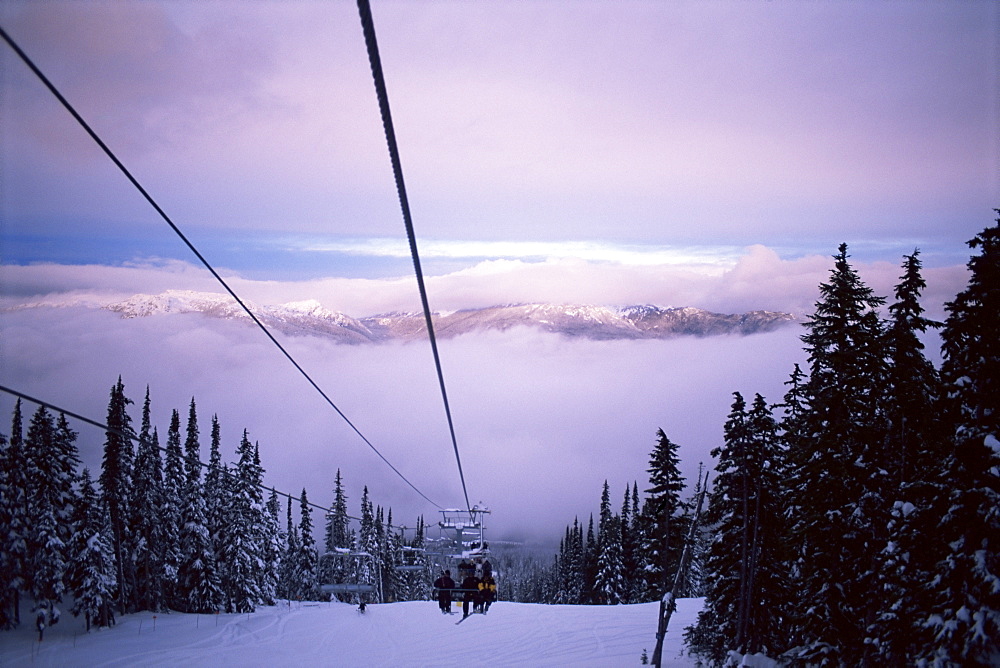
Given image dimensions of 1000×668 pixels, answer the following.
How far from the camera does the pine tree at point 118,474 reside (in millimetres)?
57125

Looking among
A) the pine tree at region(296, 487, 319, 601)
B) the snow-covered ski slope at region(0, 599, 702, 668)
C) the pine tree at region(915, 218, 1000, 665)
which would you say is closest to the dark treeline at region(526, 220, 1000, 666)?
the pine tree at region(915, 218, 1000, 665)

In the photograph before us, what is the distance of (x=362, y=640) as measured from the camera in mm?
53594

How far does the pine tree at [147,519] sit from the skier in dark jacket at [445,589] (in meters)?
43.1

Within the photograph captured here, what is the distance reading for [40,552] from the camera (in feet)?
163

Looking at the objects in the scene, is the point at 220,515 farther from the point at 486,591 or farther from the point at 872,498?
the point at 872,498

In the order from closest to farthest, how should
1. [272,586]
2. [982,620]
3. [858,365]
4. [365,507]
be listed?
[982,620] → [858,365] → [272,586] → [365,507]

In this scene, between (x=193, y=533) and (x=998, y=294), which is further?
(x=193, y=533)

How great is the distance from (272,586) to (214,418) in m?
19.1

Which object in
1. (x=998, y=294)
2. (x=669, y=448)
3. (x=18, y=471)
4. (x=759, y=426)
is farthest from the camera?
(x=18, y=471)

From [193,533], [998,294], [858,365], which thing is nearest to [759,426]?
[858,365]

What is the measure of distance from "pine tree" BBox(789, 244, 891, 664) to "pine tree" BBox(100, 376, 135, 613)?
5134 centimetres

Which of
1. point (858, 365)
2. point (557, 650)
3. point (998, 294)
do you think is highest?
point (998, 294)

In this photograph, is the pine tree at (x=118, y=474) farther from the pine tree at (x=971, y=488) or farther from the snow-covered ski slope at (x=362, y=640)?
the pine tree at (x=971, y=488)

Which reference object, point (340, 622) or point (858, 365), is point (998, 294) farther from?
point (340, 622)
